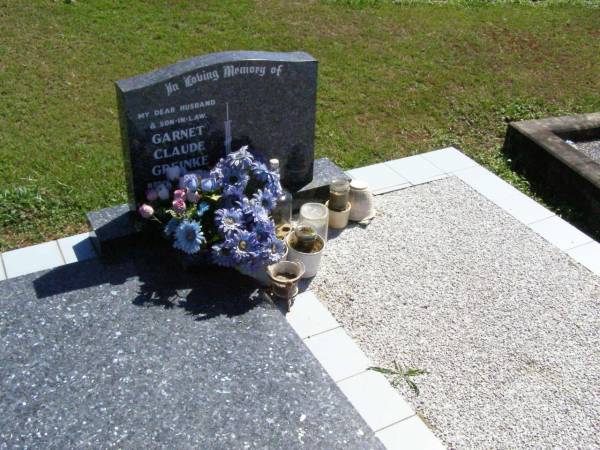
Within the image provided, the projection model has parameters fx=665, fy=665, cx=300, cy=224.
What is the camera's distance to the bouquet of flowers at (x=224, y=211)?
13.6ft

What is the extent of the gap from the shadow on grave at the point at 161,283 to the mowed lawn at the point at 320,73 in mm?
1073

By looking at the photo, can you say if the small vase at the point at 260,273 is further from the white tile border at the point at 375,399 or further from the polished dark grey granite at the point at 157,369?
the white tile border at the point at 375,399

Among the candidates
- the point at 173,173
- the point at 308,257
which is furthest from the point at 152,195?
the point at 308,257

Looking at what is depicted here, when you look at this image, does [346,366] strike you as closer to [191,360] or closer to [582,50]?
[191,360]

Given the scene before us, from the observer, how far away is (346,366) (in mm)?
4020

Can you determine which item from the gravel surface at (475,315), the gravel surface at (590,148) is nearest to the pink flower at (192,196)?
the gravel surface at (475,315)

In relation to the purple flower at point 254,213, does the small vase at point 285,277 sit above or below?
below

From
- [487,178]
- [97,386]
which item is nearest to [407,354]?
[97,386]

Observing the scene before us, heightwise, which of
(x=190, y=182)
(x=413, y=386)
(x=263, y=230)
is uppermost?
(x=190, y=182)

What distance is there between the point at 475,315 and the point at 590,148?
10.3ft

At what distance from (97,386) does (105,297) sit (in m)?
0.74

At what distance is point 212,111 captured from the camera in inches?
177

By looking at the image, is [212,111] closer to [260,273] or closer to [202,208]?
[202,208]

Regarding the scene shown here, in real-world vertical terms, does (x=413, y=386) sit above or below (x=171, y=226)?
below
